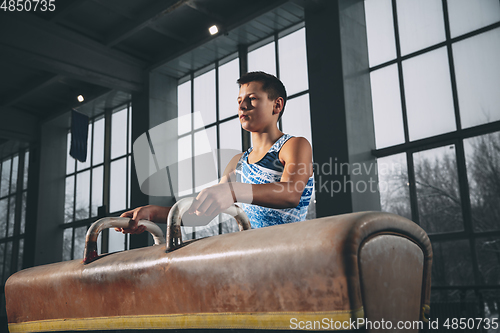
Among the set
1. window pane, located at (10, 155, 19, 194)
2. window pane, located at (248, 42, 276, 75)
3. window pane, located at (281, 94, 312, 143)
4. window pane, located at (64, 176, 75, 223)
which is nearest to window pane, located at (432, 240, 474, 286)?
window pane, located at (281, 94, 312, 143)

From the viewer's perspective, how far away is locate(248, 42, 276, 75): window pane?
8.14 m

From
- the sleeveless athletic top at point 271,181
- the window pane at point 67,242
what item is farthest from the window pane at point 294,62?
the window pane at point 67,242

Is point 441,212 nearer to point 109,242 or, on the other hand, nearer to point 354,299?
point 354,299

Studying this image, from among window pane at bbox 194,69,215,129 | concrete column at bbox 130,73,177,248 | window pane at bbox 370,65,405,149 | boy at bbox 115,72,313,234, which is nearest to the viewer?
boy at bbox 115,72,313,234

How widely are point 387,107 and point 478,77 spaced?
1.31 meters

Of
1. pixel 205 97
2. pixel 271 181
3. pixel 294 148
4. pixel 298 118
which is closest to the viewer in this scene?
pixel 294 148

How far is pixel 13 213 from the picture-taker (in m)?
13.2

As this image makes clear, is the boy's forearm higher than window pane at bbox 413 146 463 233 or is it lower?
lower

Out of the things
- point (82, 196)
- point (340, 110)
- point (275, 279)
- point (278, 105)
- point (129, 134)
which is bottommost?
point (275, 279)

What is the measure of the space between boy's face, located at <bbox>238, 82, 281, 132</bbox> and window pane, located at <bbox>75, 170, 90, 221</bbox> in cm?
1075

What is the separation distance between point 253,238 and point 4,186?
1547 centimetres

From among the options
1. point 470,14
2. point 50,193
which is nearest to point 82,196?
point 50,193

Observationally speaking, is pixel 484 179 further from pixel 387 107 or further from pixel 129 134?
pixel 129 134

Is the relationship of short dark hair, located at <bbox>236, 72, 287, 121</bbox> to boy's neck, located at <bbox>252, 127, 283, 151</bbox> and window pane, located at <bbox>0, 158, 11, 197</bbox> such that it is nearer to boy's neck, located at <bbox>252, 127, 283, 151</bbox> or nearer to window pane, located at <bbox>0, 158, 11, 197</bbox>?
boy's neck, located at <bbox>252, 127, 283, 151</bbox>
